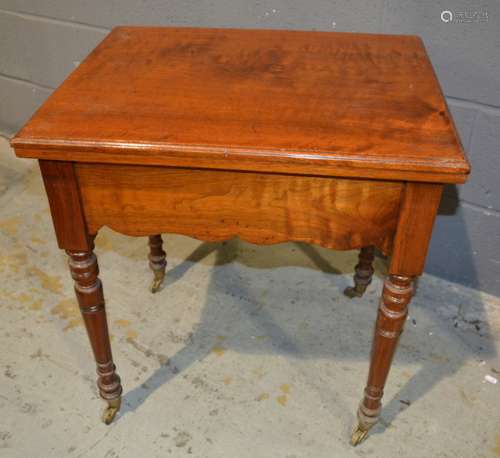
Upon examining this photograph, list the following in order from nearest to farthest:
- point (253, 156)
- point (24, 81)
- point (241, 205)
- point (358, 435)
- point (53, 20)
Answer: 1. point (253, 156)
2. point (241, 205)
3. point (358, 435)
4. point (53, 20)
5. point (24, 81)

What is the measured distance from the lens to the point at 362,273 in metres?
1.66

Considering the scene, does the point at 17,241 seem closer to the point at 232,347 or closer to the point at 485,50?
the point at 232,347

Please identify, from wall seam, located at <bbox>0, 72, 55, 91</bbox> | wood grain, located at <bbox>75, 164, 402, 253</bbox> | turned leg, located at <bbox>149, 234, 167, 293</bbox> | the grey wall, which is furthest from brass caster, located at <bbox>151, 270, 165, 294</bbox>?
wall seam, located at <bbox>0, 72, 55, 91</bbox>

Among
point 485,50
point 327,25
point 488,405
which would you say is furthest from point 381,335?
point 327,25

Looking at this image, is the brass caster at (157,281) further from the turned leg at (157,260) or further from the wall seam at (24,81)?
the wall seam at (24,81)

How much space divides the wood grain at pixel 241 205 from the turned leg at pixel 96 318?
10 cm

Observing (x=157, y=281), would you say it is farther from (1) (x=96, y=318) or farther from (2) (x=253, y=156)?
(2) (x=253, y=156)

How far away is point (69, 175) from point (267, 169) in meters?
0.35

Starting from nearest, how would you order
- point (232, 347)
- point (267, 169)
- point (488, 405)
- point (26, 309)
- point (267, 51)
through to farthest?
point (267, 169)
point (267, 51)
point (488, 405)
point (232, 347)
point (26, 309)

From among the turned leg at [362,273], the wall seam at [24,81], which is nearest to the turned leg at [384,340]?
the turned leg at [362,273]

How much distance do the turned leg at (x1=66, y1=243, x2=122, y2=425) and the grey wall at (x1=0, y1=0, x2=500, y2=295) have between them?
96 centimetres

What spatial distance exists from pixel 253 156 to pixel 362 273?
87 centimetres

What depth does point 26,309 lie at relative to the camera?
165cm

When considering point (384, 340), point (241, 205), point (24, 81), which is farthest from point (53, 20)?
point (384, 340)
